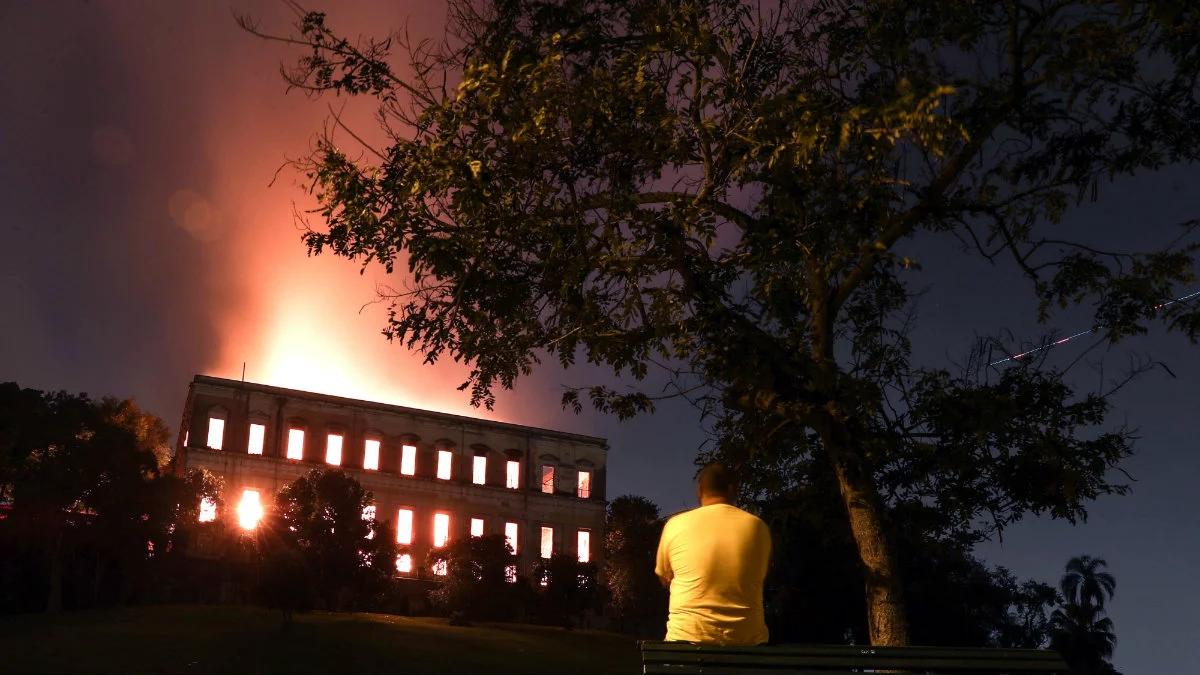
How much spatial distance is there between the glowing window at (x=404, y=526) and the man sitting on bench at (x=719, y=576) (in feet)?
217

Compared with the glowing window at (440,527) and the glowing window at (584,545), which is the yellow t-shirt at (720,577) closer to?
the glowing window at (440,527)

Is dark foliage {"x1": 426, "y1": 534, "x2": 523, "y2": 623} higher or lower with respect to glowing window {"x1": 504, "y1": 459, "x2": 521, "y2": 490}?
lower

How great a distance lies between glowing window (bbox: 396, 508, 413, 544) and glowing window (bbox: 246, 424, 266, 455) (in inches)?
394

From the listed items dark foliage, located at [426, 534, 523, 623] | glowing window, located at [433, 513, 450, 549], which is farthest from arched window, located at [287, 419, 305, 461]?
dark foliage, located at [426, 534, 523, 623]

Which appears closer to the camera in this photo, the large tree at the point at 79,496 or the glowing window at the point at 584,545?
the large tree at the point at 79,496

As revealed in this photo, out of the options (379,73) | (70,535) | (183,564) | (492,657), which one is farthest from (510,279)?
(183,564)

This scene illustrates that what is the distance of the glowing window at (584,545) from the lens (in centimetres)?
7581

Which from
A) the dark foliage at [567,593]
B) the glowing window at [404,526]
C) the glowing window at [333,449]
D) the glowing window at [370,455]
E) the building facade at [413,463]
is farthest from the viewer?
the glowing window at [370,455]

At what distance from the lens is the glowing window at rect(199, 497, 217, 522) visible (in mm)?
58281

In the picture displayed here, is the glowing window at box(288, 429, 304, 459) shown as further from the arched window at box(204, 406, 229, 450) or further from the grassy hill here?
the grassy hill

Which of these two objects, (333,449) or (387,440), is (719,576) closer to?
(333,449)

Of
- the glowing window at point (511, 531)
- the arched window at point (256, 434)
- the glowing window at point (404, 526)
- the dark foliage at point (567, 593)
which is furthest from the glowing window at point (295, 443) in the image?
the dark foliage at point (567, 593)

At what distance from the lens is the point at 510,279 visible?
14.4 metres

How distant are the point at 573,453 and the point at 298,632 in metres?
38.9
